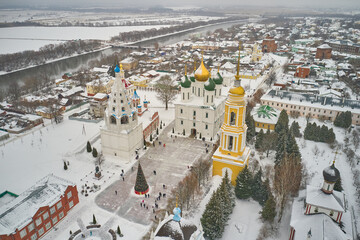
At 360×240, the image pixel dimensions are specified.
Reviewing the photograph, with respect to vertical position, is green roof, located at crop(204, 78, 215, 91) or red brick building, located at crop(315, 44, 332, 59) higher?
green roof, located at crop(204, 78, 215, 91)

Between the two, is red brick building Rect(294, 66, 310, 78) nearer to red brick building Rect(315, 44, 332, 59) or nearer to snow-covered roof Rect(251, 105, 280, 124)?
red brick building Rect(315, 44, 332, 59)

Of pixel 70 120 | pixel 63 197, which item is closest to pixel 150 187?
pixel 63 197

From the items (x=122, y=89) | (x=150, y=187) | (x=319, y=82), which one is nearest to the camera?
(x=150, y=187)

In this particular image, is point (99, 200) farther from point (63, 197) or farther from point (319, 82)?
point (319, 82)

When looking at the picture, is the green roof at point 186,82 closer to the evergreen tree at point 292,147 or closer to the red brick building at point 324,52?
the evergreen tree at point 292,147

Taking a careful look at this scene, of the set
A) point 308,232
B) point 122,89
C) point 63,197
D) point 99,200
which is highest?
point 122,89

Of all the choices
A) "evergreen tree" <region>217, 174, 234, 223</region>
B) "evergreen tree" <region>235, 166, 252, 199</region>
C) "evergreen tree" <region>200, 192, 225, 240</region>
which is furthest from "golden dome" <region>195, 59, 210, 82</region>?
"evergreen tree" <region>200, 192, 225, 240</region>

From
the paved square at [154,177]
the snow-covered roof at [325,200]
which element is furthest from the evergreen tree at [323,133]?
the snow-covered roof at [325,200]
